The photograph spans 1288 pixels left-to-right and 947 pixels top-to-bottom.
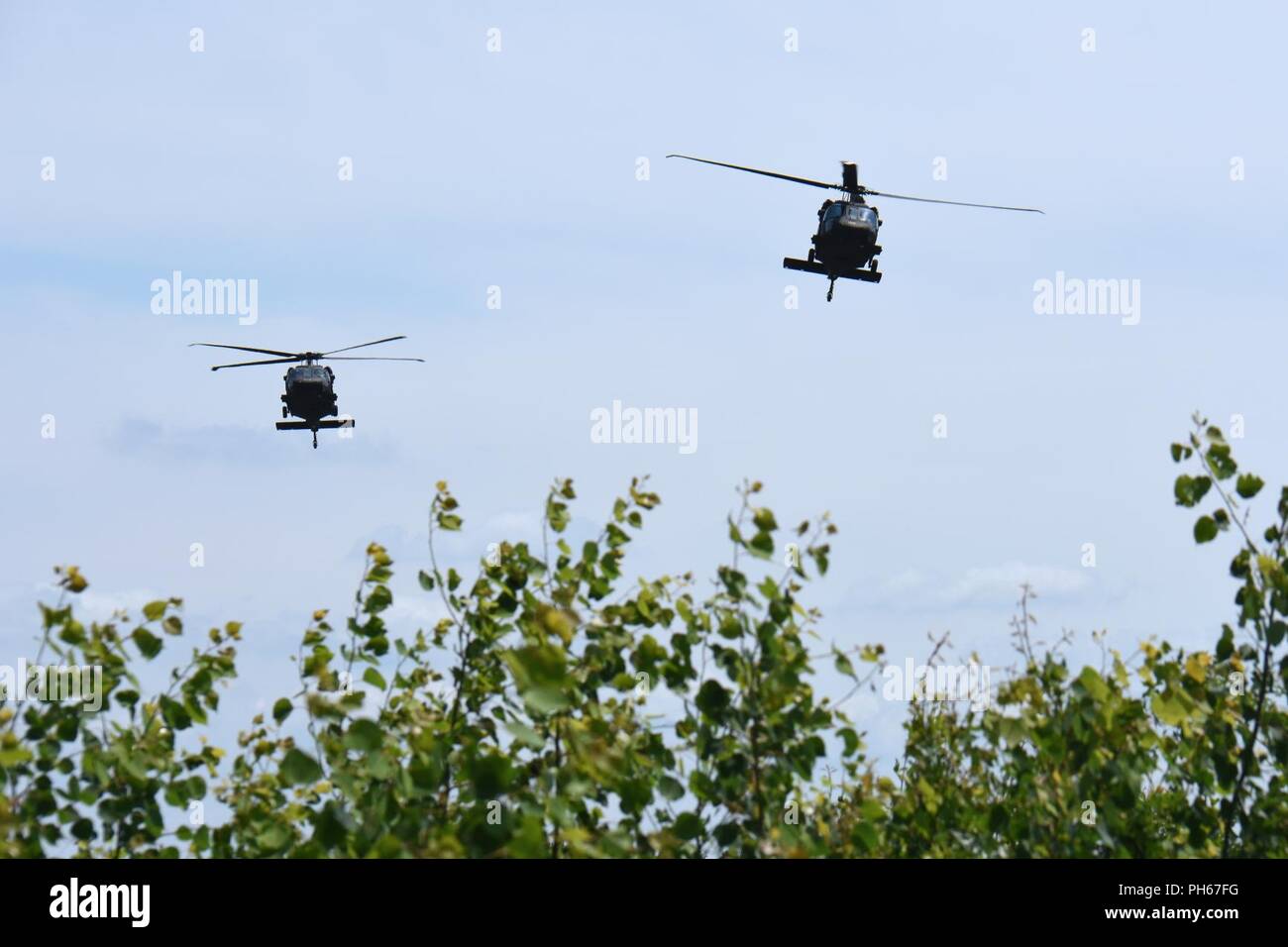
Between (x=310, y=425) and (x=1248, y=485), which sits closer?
(x=1248, y=485)

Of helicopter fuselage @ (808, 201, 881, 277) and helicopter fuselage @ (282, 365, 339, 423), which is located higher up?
helicopter fuselage @ (808, 201, 881, 277)

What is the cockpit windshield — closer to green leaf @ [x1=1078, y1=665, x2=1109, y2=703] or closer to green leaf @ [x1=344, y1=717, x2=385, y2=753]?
green leaf @ [x1=1078, y1=665, x2=1109, y2=703]

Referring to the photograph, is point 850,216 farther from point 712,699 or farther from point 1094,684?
point 712,699

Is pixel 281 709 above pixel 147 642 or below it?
below

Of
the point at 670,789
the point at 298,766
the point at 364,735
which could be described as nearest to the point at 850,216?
the point at 670,789

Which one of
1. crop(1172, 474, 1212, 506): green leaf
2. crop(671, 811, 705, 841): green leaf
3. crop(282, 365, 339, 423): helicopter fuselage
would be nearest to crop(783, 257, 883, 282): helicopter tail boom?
crop(282, 365, 339, 423): helicopter fuselage

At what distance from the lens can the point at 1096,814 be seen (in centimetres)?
1066

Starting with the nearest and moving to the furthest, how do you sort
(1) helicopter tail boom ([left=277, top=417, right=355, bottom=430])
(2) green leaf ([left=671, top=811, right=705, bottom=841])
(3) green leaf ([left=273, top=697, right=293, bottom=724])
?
(2) green leaf ([left=671, top=811, right=705, bottom=841]), (3) green leaf ([left=273, top=697, right=293, bottom=724]), (1) helicopter tail boom ([left=277, top=417, right=355, bottom=430])

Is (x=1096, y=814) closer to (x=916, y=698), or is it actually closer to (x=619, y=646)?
(x=619, y=646)

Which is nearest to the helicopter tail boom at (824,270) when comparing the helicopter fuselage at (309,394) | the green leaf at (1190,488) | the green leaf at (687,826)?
the helicopter fuselage at (309,394)

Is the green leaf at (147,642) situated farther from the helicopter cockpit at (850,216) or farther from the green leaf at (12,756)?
the helicopter cockpit at (850,216)

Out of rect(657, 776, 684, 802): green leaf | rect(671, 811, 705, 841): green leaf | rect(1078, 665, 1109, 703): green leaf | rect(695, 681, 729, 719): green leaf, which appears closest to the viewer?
rect(671, 811, 705, 841): green leaf

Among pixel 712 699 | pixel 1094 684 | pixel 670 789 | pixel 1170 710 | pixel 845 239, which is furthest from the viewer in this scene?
pixel 845 239
